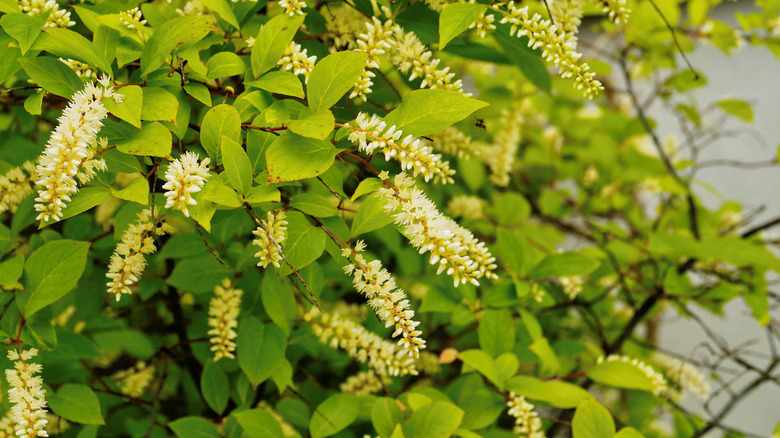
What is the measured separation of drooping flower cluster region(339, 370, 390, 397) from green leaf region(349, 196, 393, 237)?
39 cm

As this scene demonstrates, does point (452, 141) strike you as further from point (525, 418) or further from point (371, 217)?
point (525, 418)

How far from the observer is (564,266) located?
954 mm

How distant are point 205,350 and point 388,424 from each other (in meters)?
0.36

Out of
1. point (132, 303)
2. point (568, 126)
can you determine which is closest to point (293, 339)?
point (132, 303)

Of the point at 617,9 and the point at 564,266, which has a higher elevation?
the point at 617,9

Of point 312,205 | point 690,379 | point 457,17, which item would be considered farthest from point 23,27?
point 690,379

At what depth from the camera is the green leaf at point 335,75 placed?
1.90 feet

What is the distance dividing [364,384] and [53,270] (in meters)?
0.53

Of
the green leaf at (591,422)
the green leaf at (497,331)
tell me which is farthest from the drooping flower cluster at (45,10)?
the green leaf at (591,422)

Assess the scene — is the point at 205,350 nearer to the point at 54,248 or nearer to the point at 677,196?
the point at 54,248

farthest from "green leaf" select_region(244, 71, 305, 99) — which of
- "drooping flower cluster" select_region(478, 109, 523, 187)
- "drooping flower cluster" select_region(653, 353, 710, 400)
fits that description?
"drooping flower cluster" select_region(653, 353, 710, 400)

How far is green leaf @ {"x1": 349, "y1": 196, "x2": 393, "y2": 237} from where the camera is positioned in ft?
2.03

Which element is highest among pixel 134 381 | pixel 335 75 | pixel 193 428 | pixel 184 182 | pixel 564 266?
pixel 335 75

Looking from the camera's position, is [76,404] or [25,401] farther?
[76,404]
